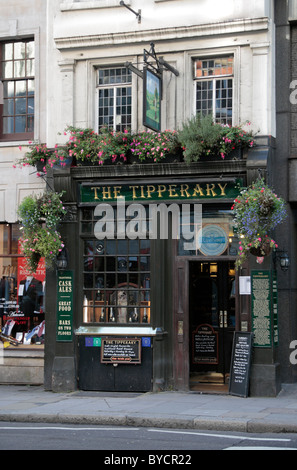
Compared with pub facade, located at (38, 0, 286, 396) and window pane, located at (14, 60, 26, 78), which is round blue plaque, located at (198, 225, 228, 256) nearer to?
pub facade, located at (38, 0, 286, 396)

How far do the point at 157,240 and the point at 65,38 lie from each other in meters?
4.58

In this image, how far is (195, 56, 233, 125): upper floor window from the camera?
616 inches

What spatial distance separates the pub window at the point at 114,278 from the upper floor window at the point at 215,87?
9.44ft

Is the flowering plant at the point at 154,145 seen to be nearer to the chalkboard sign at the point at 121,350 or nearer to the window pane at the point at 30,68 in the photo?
the window pane at the point at 30,68

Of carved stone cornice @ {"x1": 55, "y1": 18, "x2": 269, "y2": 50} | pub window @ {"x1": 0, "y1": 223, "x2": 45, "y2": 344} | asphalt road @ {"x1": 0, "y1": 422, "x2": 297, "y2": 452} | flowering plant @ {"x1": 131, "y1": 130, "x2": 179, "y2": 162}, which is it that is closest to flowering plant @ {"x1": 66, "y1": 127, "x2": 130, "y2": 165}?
flowering plant @ {"x1": 131, "y1": 130, "x2": 179, "y2": 162}

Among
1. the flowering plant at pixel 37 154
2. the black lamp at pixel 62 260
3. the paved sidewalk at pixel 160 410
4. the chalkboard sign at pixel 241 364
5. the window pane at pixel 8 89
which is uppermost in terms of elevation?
the window pane at pixel 8 89

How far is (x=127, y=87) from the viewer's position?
16.3 m

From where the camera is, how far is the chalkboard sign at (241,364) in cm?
1461

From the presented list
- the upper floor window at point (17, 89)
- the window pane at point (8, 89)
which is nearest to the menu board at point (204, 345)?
the upper floor window at point (17, 89)

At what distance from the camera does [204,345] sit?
54.4ft

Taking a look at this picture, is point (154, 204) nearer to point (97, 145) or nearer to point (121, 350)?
point (97, 145)

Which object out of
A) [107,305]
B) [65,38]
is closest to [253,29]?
[65,38]
